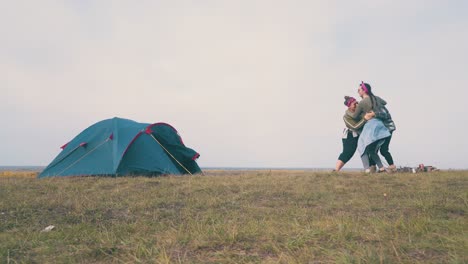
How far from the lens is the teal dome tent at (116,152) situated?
10875mm

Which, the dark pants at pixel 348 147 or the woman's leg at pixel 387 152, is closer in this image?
the woman's leg at pixel 387 152

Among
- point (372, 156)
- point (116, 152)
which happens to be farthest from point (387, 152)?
point (116, 152)

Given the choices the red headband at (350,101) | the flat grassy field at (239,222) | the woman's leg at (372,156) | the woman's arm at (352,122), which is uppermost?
the red headband at (350,101)

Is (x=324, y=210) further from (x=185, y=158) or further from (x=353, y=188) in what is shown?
(x=185, y=158)

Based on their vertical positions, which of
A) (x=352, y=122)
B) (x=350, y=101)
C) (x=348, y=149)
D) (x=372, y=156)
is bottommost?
(x=372, y=156)

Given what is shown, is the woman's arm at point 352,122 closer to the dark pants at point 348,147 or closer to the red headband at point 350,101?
the dark pants at point 348,147

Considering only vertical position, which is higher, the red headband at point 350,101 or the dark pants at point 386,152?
the red headband at point 350,101

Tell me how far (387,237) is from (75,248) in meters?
2.55

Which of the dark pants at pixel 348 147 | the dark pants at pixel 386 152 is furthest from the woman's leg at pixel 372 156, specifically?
the dark pants at pixel 348 147

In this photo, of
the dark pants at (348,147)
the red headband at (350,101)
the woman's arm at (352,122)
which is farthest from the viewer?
the red headband at (350,101)

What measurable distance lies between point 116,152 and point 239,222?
755cm

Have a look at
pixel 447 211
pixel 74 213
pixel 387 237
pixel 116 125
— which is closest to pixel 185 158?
pixel 116 125

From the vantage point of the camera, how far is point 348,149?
34.6 ft

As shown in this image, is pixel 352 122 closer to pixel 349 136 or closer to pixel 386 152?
pixel 349 136
